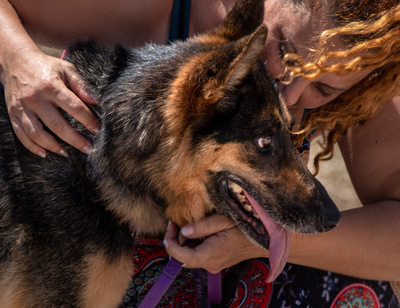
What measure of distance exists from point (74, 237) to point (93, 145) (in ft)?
1.58

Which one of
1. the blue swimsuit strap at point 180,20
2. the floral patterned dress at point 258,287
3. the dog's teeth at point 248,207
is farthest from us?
the blue swimsuit strap at point 180,20

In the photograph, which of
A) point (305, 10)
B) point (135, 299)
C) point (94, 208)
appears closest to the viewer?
point (94, 208)

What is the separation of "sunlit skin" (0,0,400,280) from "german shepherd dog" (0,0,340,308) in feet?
0.49

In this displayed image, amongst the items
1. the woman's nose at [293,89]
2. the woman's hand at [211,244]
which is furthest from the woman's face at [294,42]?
the woman's hand at [211,244]

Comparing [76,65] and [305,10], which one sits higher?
[76,65]

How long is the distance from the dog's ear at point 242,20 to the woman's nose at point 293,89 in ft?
1.27

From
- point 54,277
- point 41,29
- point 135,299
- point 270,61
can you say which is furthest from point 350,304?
point 41,29

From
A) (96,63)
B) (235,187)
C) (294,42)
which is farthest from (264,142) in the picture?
(96,63)

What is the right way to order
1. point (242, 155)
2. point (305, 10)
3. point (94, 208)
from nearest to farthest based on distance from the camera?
point (242, 155) < point (94, 208) < point (305, 10)

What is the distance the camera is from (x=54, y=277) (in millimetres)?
2496

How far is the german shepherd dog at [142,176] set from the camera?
243cm

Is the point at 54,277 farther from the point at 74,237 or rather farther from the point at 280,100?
the point at 280,100

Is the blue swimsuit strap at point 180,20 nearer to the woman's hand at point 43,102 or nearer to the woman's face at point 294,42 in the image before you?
the woman's face at point 294,42

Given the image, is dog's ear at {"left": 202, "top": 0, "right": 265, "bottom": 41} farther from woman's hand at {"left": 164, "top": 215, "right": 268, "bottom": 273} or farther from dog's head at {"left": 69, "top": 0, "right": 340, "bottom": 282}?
woman's hand at {"left": 164, "top": 215, "right": 268, "bottom": 273}
